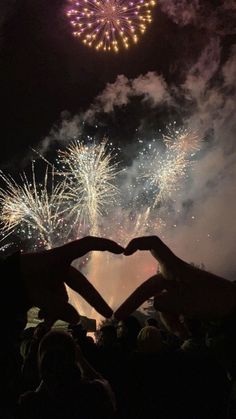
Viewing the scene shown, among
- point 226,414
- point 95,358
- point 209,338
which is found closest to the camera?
point 209,338

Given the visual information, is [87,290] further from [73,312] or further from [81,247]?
[81,247]

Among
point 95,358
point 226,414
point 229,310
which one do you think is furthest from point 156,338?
point 229,310

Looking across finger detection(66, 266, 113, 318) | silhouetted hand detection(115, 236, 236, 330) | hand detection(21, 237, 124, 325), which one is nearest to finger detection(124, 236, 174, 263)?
silhouetted hand detection(115, 236, 236, 330)

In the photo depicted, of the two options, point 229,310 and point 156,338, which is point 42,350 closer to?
point 229,310

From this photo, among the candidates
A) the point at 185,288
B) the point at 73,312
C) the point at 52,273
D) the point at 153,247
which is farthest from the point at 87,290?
the point at 185,288

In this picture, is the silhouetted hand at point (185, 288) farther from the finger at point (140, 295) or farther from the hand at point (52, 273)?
the hand at point (52, 273)

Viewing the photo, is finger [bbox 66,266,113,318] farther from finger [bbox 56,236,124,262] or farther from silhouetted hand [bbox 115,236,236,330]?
silhouetted hand [bbox 115,236,236,330]
